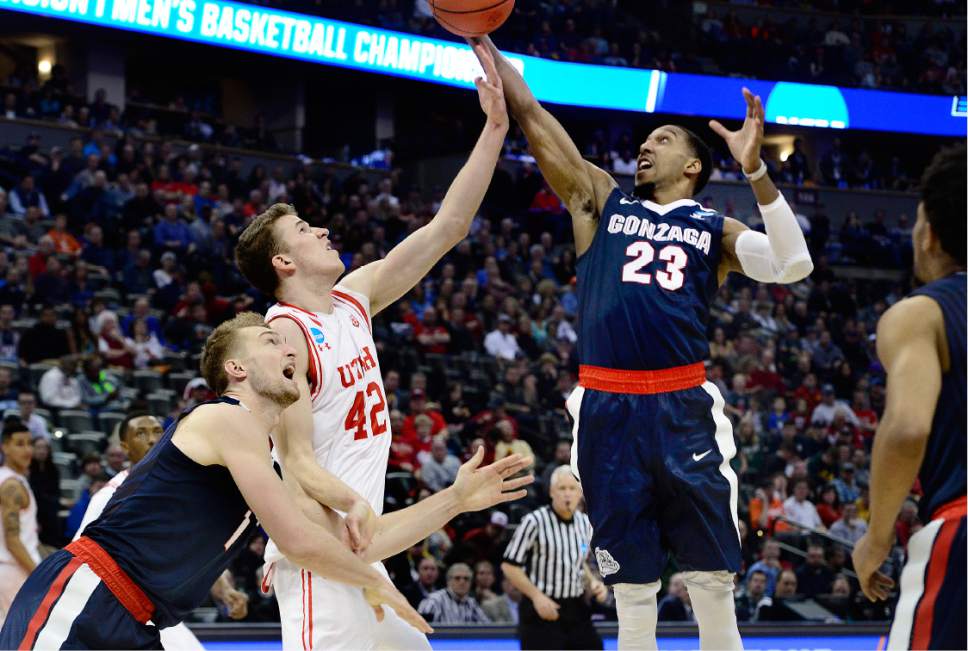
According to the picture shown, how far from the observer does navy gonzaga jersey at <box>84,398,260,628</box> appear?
397cm

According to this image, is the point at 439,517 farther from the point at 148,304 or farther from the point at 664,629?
the point at 148,304

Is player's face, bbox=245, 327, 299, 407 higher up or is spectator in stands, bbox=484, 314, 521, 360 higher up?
player's face, bbox=245, 327, 299, 407

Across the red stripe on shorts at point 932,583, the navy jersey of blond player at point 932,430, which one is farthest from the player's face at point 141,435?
the red stripe on shorts at point 932,583

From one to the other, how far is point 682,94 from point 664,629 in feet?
48.0

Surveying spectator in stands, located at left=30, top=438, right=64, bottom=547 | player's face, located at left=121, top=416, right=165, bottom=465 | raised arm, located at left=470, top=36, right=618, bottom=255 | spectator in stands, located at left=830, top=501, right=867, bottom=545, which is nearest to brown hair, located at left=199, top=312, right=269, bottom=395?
raised arm, located at left=470, top=36, right=618, bottom=255

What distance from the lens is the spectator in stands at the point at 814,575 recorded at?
40.9ft

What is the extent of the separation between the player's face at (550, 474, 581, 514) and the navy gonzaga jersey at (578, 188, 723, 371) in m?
3.64

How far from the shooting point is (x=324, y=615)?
171 inches

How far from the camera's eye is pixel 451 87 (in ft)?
78.4

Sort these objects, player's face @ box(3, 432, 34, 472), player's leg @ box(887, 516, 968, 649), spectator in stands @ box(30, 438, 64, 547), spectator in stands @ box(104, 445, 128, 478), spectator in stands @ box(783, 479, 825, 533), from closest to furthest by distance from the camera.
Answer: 1. player's leg @ box(887, 516, 968, 649)
2. player's face @ box(3, 432, 34, 472)
3. spectator in stands @ box(30, 438, 64, 547)
4. spectator in stands @ box(104, 445, 128, 478)
5. spectator in stands @ box(783, 479, 825, 533)

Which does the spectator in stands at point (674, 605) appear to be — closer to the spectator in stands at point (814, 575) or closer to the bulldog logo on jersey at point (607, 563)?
the spectator in stands at point (814, 575)

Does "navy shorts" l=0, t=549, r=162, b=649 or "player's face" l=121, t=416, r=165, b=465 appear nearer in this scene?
"navy shorts" l=0, t=549, r=162, b=649

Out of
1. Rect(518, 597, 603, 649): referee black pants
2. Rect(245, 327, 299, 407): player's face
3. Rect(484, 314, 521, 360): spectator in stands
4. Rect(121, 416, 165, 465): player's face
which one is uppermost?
Rect(245, 327, 299, 407): player's face

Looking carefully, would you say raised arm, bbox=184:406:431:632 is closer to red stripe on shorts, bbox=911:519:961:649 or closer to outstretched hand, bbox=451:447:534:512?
outstretched hand, bbox=451:447:534:512
